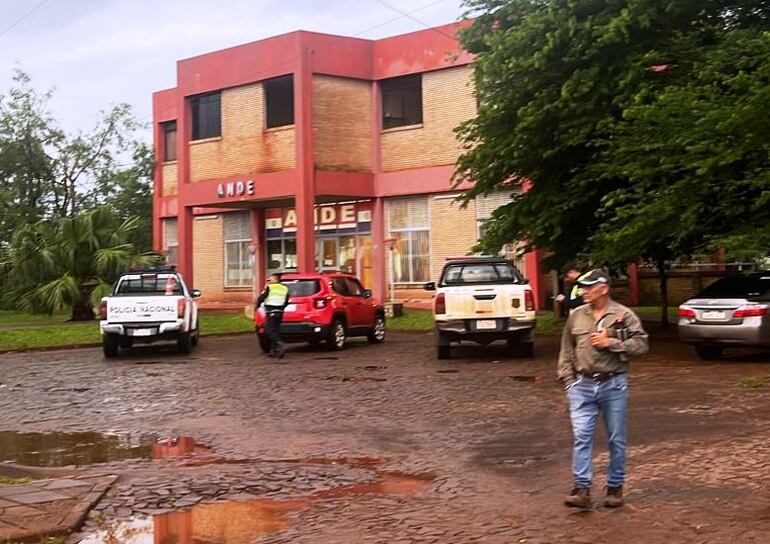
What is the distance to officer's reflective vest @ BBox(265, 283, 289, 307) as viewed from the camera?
63.6 feet

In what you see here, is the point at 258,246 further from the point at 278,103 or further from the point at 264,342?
the point at 264,342

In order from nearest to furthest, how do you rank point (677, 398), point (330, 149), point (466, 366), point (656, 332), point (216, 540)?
point (216, 540), point (677, 398), point (466, 366), point (656, 332), point (330, 149)

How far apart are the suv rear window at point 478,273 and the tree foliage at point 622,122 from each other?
1.40 m

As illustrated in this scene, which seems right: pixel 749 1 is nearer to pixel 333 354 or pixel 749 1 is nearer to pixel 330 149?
pixel 333 354

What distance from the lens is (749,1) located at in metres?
17.5

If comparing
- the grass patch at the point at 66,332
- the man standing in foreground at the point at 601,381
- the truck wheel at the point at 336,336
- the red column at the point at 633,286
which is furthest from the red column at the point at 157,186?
the man standing in foreground at the point at 601,381

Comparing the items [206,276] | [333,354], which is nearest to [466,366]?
[333,354]

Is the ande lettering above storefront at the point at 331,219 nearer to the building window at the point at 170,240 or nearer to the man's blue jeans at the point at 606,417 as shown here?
the building window at the point at 170,240

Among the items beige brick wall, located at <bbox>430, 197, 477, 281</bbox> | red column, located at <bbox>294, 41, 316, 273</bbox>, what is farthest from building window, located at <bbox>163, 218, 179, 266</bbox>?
beige brick wall, located at <bbox>430, 197, 477, 281</bbox>

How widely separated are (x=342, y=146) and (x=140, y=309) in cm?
1325

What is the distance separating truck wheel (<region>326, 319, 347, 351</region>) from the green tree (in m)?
3.81

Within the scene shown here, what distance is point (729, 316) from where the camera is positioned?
1573 cm

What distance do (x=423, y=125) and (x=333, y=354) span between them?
13.6 m

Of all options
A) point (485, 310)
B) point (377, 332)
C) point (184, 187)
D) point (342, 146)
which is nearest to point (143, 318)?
point (377, 332)
